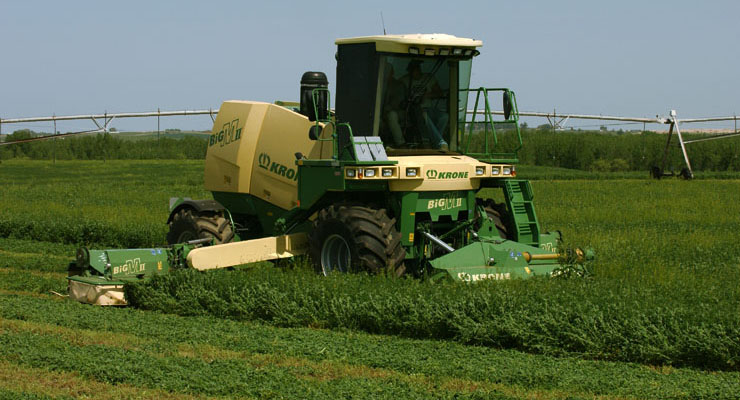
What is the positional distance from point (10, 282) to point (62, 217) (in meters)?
7.14

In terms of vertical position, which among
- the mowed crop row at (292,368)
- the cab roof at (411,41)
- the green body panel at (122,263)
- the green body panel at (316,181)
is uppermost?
the cab roof at (411,41)

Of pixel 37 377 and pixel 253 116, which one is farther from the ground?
pixel 253 116

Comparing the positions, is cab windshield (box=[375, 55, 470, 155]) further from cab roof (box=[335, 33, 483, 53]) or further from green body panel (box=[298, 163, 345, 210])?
green body panel (box=[298, 163, 345, 210])

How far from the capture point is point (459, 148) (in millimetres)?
11766

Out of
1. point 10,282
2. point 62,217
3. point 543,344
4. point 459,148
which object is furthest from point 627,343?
point 62,217

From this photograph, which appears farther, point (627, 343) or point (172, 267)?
point (172, 267)

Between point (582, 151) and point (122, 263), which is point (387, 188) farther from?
point (582, 151)

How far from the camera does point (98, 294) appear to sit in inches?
409

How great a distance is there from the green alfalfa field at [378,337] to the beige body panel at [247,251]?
219mm

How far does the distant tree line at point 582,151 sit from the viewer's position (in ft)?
162

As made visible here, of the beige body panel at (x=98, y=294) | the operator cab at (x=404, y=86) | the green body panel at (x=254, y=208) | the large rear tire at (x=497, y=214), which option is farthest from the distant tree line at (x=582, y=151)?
the beige body panel at (x=98, y=294)

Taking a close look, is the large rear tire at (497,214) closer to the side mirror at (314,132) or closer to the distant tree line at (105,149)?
the side mirror at (314,132)

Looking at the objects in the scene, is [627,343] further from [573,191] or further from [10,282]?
[573,191]

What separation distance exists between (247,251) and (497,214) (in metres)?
3.32
